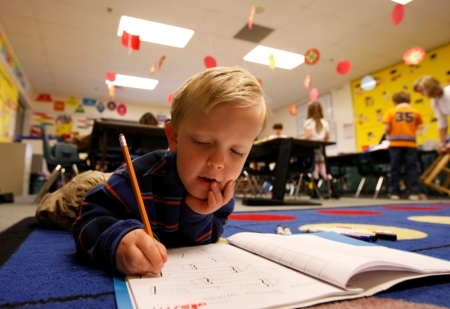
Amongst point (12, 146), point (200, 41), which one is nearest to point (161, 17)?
point (200, 41)

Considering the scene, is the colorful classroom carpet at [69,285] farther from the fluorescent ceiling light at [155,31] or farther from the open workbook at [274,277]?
the fluorescent ceiling light at [155,31]

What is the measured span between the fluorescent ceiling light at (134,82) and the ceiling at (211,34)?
18 cm

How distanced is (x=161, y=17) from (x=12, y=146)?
8.07 ft

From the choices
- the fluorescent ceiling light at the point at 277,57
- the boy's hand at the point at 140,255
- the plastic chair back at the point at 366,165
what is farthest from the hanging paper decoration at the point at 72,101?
the boy's hand at the point at 140,255

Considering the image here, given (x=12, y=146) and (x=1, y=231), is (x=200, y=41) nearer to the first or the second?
(x=12, y=146)

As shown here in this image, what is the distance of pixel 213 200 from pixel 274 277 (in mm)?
179

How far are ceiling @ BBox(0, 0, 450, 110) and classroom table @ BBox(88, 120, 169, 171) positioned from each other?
100cm

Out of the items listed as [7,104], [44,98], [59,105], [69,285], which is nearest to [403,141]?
[69,285]

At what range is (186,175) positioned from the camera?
56 cm

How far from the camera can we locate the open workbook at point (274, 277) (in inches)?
13.6

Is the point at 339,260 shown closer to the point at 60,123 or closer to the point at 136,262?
the point at 136,262

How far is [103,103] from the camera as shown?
654cm

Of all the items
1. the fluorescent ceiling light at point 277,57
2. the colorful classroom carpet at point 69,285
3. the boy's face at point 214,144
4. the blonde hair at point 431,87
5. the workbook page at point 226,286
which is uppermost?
the fluorescent ceiling light at point 277,57

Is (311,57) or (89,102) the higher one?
(89,102)
